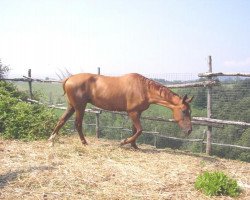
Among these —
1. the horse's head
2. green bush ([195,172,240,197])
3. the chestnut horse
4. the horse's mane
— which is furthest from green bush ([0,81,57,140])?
green bush ([195,172,240,197])

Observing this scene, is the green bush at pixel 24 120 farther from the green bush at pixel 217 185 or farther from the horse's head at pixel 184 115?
the green bush at pixel 217 185

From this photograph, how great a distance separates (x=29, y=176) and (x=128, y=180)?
155cm

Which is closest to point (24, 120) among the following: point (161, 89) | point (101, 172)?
point (161, 89)

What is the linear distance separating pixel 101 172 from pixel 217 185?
1.88 meters

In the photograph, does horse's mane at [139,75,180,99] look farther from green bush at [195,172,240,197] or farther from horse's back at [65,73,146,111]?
green bush at [195,172,240,197]

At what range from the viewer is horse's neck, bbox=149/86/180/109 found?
7.54 metres

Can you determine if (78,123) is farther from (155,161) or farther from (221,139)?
(221,139)

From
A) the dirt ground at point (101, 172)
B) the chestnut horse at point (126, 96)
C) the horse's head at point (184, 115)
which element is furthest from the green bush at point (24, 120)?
the horse's head at point (184, 115)

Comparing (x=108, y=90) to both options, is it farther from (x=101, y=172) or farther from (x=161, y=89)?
(x=101, y=172)

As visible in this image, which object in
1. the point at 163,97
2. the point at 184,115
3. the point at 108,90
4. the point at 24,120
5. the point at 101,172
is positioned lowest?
the point at 101,172

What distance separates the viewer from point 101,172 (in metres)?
5.70

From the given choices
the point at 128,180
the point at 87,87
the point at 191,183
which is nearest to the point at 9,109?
the point at 87,87

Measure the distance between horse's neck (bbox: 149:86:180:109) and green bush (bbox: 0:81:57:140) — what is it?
322cm

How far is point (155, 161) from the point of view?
22.0 ft
